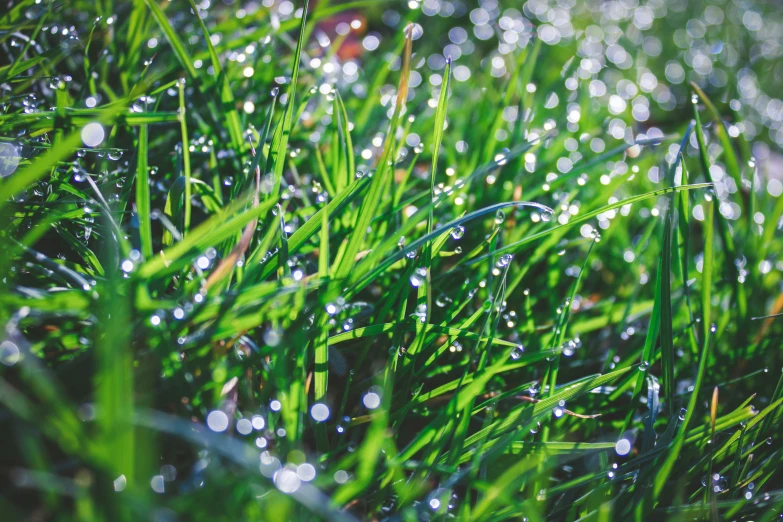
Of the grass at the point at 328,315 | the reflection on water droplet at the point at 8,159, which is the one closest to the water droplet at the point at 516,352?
the grass at the point at 328,315

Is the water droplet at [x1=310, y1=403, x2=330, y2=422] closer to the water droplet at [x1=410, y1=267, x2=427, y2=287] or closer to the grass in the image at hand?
the grass

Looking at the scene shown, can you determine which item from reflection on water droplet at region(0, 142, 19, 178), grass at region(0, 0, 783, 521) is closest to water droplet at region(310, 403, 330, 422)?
grass at region(0, 0, 783, 521)

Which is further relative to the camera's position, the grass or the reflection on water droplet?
the reflection on water droplet

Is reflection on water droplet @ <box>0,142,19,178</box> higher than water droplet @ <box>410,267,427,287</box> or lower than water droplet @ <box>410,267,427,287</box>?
higher

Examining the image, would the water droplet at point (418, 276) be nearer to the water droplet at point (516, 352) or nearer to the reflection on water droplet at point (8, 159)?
the water droplet at point (516, 352)

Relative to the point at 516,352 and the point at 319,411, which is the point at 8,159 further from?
the point at 516,352

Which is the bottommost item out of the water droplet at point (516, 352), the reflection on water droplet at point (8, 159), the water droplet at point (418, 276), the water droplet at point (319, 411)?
the water droplet at point (516, 352)

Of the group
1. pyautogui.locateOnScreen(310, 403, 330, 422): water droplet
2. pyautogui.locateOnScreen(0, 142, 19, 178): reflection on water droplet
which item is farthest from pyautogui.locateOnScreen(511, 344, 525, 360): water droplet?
pyautogui.locateOnScreen(0, 142, 19, 178): reflection on water droplet

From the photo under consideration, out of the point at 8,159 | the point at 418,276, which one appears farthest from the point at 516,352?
the point at 8,159

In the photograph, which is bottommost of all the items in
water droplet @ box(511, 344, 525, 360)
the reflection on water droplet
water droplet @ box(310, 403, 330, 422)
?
water droplet @ box(511, 344, 525, 360)

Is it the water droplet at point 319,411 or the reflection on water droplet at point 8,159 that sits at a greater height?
the reflection on water droplet at point 8,159
